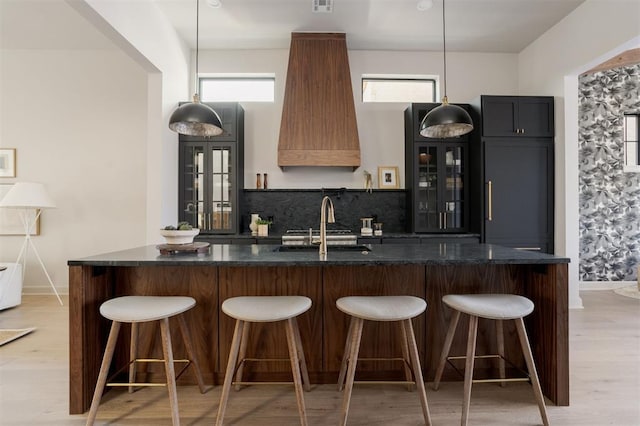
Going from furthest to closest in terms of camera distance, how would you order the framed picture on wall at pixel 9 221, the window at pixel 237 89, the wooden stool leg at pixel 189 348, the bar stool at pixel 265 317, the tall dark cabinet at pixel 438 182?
the window at pixel 237 89 < the framed picture on wall at pixel 9 221 < the tall dark cabinet at pixel 438 182 < the wooden stool leg at pixel 189 348 < the bar stool at pixel 265 317

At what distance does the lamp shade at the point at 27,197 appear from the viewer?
12.7 ft

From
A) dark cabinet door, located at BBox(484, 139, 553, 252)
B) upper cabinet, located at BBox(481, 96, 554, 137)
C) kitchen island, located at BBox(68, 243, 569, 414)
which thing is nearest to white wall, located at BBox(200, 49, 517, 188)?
upper cabinet, located at BBox(481, 96, 554, 137)

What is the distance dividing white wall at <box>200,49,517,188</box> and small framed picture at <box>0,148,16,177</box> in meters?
2.85

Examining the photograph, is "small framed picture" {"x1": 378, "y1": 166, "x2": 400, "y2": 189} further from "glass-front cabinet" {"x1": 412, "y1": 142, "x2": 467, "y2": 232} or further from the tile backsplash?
"glass-front cabinet" {"x1": 412, "y1": 142, "x2": 467, "y2": 232}

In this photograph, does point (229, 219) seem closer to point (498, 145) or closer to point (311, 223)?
point (311, 223)

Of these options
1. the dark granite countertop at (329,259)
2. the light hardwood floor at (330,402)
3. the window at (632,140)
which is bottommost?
the light hardwood floor at (330,402)

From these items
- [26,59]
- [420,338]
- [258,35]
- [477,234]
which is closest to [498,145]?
[477,234]

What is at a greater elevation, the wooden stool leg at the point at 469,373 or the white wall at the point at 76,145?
the white wall at the point at 76,145

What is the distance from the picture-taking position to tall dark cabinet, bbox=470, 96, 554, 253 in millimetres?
3873

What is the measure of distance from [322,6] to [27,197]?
4178 mm

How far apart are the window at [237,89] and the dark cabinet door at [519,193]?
2982mm

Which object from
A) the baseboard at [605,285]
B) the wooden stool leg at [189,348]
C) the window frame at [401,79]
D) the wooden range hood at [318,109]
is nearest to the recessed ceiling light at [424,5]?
the wooden range hood at [318,109]

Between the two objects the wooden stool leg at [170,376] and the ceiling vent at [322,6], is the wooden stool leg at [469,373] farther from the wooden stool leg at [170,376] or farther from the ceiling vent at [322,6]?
the ceiling vent at [322,6]

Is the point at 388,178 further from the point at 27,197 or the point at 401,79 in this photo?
the point at 27,197
